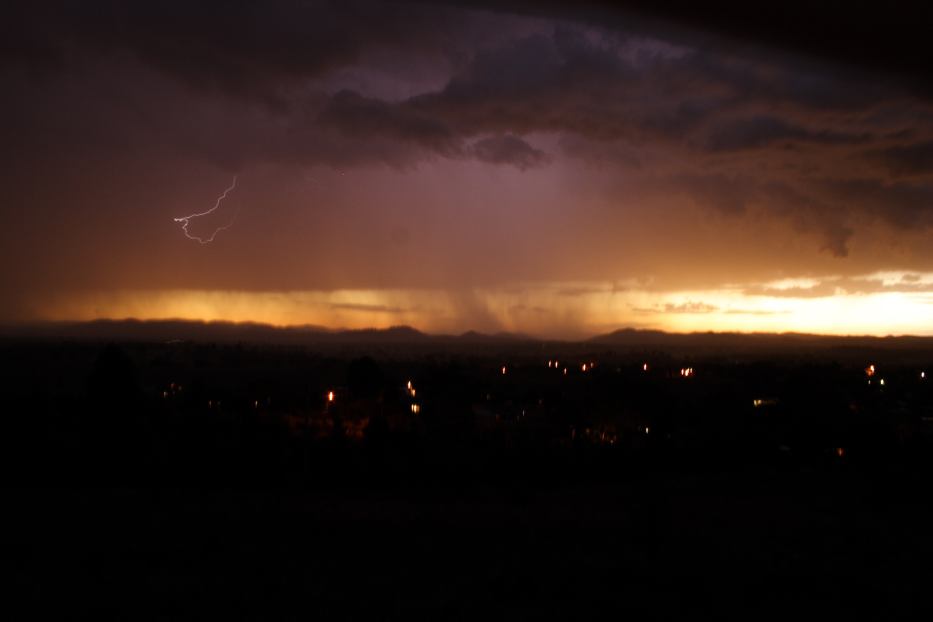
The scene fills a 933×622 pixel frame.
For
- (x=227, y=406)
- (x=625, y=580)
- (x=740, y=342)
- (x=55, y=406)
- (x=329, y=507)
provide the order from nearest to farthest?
(x=625, y=580), (x=329, y=507), (x=55, y=406), (x=227, y=406), (x=740, y=342)

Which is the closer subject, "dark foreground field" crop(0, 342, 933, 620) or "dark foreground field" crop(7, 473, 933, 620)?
"dark foreground field" crop(7, 473, 933, 620)

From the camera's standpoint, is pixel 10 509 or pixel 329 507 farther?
pixel 329 507

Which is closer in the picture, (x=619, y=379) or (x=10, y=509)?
(x=10, y=509)

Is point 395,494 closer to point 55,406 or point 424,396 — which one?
point 424,396

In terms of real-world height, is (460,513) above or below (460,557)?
below

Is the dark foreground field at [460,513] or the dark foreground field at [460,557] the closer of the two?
the dark foreground field at [460,557]

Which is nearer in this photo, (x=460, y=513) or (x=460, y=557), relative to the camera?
(x=460, y=557)

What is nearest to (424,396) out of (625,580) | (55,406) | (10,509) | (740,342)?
(55,406)

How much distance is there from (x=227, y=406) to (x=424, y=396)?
6373mm

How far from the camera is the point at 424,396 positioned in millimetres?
24016

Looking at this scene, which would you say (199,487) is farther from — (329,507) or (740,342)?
(740,342)

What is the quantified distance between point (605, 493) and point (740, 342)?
178m

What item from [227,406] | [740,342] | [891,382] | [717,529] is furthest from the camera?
[740,342]

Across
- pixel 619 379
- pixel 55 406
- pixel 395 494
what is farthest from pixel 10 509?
pixel 619 379
